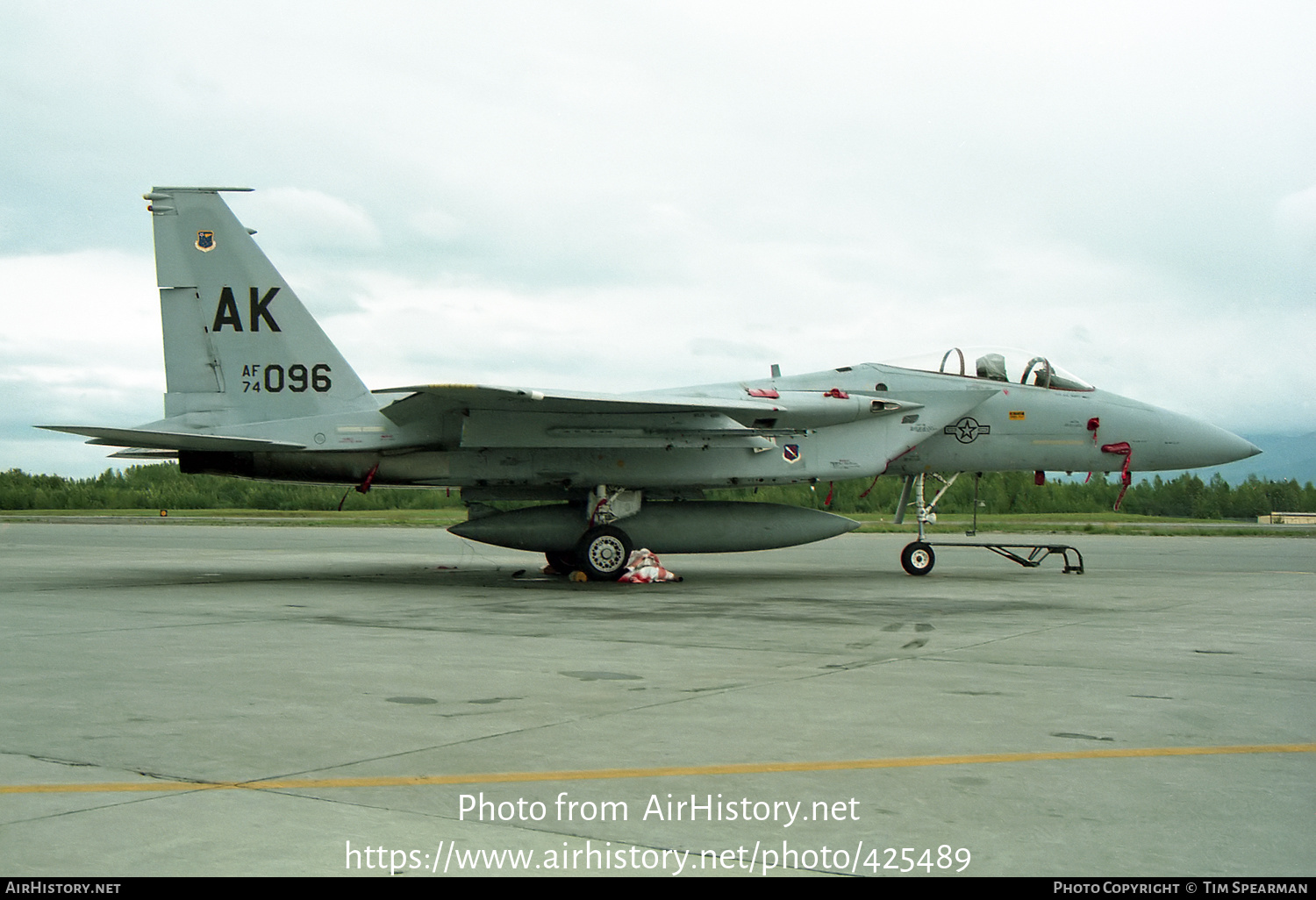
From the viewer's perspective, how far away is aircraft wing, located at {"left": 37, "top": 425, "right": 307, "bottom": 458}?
13.8 metres

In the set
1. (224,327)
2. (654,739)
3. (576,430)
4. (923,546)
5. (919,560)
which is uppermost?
(224,327)

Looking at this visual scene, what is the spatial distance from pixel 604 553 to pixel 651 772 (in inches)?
421

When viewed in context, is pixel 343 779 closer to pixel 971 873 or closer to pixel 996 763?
pixel 971 873

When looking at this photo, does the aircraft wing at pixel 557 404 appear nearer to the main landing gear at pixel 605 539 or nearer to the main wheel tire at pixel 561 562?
the main landing gear at pixel 605 539

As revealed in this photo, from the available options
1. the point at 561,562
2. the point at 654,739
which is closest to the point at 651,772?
the point at 654,739

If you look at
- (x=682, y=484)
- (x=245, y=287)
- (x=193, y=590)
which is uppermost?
(x=245, y=287)

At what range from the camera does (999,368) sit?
16.7 meters

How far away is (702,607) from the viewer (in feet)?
38.4

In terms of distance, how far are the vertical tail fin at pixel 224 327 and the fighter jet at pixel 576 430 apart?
24 millimetres

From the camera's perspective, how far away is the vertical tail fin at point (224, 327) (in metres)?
15.0

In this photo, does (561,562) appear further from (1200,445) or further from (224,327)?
(1200,445)

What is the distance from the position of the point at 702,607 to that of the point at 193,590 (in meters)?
6.28

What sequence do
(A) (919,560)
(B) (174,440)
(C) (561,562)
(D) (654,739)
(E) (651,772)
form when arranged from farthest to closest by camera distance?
(C) (561,562) < (A) (919,560) < (B) (174,440) < (D) (654,739) < (E) (651,772)
